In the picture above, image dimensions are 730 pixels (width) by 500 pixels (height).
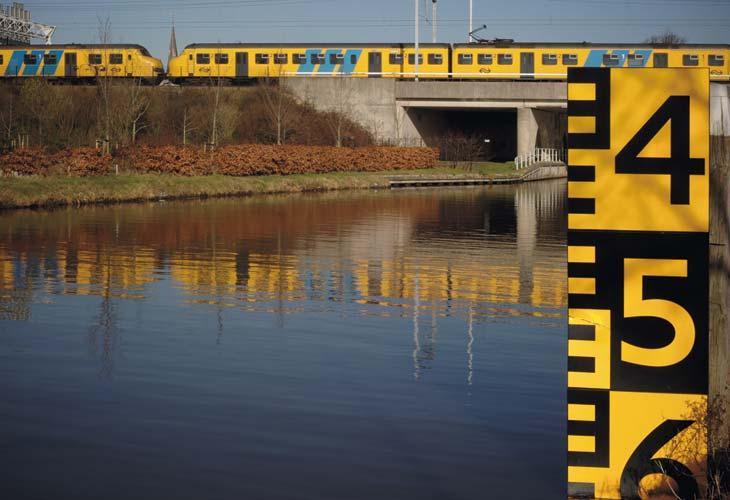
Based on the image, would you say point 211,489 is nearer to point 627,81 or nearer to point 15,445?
point 15,445

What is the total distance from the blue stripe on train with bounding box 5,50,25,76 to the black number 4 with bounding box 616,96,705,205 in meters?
61.0

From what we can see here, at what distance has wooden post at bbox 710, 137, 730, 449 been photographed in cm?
579

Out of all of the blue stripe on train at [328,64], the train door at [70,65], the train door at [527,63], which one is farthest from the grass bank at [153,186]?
the train door at [70,65]

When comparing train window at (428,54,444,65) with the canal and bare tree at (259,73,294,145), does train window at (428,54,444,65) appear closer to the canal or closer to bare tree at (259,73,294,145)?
bare tree at (259,73,294,145)

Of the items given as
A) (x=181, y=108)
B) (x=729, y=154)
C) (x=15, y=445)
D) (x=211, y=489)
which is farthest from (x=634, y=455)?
(x=181, y=108)

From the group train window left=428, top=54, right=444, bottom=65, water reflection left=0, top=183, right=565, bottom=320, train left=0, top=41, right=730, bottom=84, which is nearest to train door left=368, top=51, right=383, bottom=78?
train left=0, top=41, right=730, bottom=84

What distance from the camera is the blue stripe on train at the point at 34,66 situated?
62.5 meters

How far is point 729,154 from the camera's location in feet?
19.0

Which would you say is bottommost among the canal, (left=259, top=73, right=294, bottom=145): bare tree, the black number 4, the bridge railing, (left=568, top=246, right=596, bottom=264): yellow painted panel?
the canal

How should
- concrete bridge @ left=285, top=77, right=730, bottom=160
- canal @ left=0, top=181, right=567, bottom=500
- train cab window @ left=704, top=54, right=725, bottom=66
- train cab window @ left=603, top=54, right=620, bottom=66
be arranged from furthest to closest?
concrete bridge @ left=285, top=77, right=730, bottom=160 < train cab window @ left=603, top=54, right=620, bottom=66 < train cab window @ left=704, top=54, right=725, bottom=66 < canal @ left=0, top=181, right=567, bottom=500

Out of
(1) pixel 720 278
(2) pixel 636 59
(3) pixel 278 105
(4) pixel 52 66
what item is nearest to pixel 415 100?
(3) pixel 278 105

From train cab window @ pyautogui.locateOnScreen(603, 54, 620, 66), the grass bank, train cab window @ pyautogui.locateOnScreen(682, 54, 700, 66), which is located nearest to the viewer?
the grass bank

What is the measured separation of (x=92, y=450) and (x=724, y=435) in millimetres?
3899

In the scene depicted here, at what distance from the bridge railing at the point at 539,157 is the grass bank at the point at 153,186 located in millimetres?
10250
